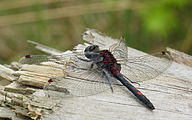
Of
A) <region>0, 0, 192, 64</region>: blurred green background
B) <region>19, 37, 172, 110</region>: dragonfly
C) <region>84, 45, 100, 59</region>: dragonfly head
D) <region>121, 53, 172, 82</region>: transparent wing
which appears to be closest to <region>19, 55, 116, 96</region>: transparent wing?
<region>19, 37, 172, 110</region>: dragonfly

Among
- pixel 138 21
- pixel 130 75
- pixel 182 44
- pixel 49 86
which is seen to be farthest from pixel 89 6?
pixel 49 86

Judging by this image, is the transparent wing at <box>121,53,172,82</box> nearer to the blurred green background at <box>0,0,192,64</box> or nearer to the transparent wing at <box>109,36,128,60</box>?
the transparent wing at <box>109,36,128,60</box>

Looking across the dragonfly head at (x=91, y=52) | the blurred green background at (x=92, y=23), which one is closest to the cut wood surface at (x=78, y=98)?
the dragonfly head at (x=91, y=52)

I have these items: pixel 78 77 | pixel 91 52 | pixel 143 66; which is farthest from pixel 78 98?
pixel 143 66

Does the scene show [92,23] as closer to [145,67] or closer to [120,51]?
[120,51]

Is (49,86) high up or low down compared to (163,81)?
up

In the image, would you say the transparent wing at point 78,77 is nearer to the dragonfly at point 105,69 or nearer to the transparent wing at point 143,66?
the dragonfly at point 105,69

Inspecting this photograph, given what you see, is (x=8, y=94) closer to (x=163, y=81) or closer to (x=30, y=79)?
(x=30, y=79)

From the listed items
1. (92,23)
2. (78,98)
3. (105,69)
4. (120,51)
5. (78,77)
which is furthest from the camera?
(92,23)
